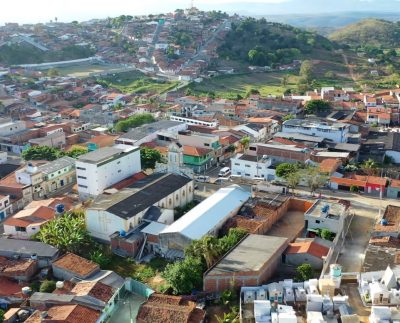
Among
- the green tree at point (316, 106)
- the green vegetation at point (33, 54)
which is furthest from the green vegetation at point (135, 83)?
the green tree at point (316, 106)

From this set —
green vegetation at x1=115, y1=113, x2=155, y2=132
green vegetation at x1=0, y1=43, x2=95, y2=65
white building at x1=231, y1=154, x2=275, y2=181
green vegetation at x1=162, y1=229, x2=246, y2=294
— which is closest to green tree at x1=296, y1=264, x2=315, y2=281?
green vegetation at x1=162, y1=229, x2=246, y2=294

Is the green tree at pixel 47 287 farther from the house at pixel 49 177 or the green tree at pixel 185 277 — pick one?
the house at pixel 49 177

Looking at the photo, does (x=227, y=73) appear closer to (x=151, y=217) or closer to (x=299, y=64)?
(x=299, y=64)

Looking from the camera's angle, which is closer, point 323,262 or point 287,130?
point 323,262

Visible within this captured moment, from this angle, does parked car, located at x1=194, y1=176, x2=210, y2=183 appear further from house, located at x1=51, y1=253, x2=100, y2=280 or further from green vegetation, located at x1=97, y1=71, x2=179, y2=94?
green vegetation, located at x1=97, y1=71, x2=179, y2=94

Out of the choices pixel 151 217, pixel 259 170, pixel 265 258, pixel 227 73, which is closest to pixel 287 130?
pixel 259 170

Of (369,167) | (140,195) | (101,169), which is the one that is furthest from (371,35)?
(140,195)
